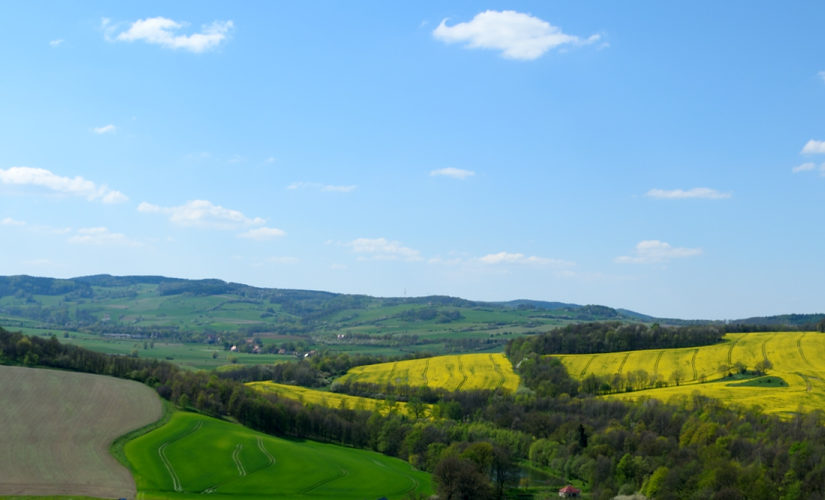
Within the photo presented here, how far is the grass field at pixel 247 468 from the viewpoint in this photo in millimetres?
75125

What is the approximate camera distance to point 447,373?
15538 cm

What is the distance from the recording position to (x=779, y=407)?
104875 millimetres

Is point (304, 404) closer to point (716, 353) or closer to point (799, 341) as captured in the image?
point (716, 353)

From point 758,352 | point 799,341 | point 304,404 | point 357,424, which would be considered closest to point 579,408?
point 357,424

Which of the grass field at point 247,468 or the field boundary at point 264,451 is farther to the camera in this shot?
the field boundary at point 264,451

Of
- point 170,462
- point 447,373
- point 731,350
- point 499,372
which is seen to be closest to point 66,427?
point 170,462

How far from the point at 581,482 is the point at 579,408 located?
24.9 m

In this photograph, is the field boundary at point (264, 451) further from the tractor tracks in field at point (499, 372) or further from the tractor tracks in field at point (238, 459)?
the tractor tracks in field at point (499, 372)

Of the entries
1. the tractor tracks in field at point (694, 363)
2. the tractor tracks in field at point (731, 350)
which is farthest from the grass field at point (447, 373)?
the tractor tracks in field at point (731, 350)

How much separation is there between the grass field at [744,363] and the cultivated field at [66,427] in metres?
77.4

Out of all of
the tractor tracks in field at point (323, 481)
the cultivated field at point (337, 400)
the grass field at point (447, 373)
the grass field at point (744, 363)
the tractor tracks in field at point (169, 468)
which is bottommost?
the tractor tracks in field at point (323, 481)

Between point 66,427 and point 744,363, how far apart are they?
117 m

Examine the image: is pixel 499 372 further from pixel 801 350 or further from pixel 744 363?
pixel 801 350

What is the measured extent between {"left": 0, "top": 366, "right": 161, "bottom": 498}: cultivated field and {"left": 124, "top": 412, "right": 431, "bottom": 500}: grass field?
3343mm
